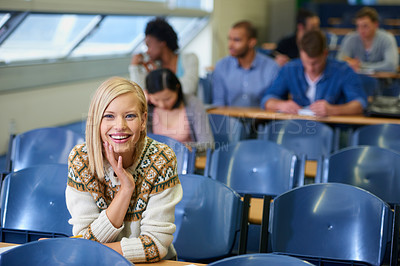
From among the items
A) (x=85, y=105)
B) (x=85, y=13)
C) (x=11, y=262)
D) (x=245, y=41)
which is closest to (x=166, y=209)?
(x=11, y=262)

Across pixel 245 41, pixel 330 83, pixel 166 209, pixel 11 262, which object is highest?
pixel 245 41

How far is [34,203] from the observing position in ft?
7.41

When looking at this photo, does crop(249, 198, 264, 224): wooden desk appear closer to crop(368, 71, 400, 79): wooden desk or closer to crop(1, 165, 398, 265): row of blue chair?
crop(1, 165, 398, 265): row of blue chair

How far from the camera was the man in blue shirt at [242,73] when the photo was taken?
5.01 meters

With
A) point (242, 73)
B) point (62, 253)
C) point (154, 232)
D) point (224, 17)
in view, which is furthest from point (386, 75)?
point (62, 253)

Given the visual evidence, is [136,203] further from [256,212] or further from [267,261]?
[256,212]

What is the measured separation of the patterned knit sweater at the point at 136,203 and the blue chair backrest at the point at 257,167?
109 centimetres

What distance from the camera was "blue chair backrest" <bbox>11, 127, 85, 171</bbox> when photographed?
3217 mm

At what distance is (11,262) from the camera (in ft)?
4.83

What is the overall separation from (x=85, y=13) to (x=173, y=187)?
4.80 metres

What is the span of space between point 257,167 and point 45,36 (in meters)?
4.20

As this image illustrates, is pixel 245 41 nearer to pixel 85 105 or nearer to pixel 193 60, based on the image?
pixel 193 60

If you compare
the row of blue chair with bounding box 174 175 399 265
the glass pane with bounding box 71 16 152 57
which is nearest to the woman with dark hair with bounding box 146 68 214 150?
the row of blue chair with bounding box 174 175 399 265

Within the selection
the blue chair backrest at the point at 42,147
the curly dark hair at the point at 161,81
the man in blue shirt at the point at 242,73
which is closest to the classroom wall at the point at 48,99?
the blue chair backrest at the point at 42,147
